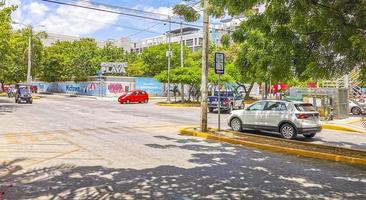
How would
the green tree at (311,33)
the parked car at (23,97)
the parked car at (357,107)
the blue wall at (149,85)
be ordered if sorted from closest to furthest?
the green tree at (311,33), the parked car at (357,107), the parked car at (23,97), the blue wall at (149,85)

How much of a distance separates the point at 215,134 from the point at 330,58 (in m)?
6.47

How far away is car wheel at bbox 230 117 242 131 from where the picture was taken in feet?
57.1

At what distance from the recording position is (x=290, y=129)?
15500mm

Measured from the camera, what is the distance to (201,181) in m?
8.24

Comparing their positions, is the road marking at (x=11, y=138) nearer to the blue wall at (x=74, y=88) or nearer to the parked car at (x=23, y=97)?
the parked car at (x=23, y=97)

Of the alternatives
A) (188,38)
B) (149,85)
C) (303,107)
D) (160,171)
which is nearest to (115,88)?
(149,85)

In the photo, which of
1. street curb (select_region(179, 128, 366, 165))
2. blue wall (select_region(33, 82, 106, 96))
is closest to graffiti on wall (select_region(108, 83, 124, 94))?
blue wall (select_region(33, 82, 106, 96))

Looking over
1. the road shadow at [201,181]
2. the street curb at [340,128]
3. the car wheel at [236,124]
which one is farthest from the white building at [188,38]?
the road shadow at [201,181]

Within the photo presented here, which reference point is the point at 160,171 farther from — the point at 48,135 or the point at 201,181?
the point at 48,135

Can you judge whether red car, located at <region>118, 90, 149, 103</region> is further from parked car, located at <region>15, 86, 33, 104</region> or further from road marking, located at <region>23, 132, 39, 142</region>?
road marking, located at <region>23, 132, 39, 142</region>

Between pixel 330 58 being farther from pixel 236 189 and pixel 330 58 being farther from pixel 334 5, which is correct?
pixel 236 189

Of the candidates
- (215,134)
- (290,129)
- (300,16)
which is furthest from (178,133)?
(300,16)

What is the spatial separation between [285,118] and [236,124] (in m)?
2.55

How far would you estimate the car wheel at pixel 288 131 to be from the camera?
1538cm
